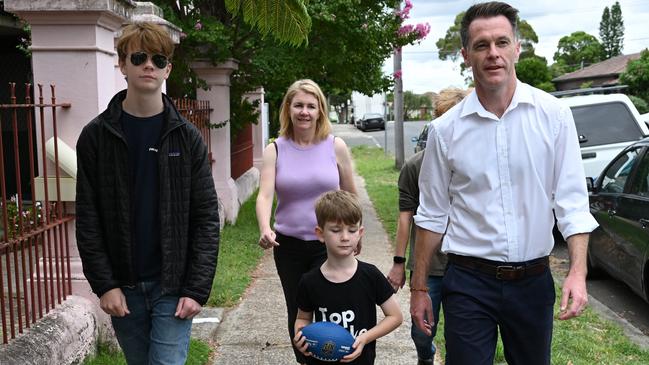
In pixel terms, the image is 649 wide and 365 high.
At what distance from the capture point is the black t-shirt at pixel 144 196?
3021 mm

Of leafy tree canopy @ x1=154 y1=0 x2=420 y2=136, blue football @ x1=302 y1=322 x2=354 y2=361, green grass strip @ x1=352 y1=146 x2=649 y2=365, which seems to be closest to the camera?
blue football @ x1=302 y1=322 x2=354 y2=361

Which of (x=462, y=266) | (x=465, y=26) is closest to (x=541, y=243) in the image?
(x=462, y=266)

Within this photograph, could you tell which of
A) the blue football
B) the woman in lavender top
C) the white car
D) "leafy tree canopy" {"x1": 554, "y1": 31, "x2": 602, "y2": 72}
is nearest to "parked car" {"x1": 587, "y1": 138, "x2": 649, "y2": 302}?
the white car

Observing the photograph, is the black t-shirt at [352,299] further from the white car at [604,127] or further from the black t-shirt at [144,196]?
the white car at [604,127]

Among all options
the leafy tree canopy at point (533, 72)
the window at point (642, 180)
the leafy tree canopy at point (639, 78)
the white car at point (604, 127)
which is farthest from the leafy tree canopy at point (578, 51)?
the window at point (642, 180)

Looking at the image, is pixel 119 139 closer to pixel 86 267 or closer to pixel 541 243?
pixel 86 267

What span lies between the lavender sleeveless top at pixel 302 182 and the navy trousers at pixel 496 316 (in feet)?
3.82

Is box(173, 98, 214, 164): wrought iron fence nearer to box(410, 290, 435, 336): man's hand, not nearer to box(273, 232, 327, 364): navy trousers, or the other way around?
box(273, 232, 327, 364): navy trousers

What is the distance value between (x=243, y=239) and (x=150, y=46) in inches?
275

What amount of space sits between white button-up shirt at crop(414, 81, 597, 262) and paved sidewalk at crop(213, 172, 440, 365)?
7.80 feet

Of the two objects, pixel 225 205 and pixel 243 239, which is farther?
pixel 225 205

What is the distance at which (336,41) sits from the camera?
33.6 ft

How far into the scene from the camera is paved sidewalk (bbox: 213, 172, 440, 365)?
5.30 metres

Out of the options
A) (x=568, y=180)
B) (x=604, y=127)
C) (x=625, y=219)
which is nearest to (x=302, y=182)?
(x=568, y=180)
